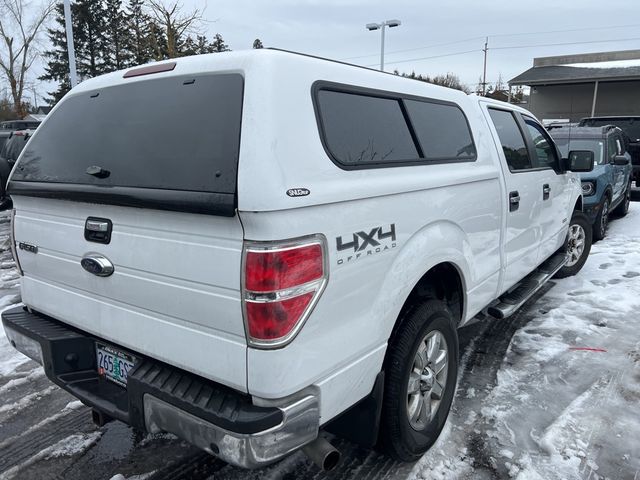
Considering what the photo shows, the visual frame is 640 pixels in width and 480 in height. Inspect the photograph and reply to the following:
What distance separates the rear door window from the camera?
1.96 m

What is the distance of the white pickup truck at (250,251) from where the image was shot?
1871mm

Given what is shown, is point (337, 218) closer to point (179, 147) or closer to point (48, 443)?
point (179, 147)

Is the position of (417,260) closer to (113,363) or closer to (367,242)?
(367,242)

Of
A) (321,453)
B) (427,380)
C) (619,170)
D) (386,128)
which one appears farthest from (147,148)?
(619,170)

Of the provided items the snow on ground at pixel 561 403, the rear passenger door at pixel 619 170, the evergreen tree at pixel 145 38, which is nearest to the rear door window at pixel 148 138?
the snow on ground at pixel 561 403

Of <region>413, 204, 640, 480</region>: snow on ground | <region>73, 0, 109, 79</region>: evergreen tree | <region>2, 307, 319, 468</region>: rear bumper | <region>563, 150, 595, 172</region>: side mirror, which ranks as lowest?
<region>413, 204, 640, 480</region>: snow on ground

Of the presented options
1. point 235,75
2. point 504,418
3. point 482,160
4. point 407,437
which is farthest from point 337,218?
point 504,418

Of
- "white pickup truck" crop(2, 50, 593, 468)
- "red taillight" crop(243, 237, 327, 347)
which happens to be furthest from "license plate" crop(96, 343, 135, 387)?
"red taillight" crop(243, 237, 327, 347)

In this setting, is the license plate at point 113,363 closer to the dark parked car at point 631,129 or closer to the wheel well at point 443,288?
the wheel well at point 443,288

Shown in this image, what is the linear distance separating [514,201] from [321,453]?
2.39 meters

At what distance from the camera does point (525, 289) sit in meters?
4.28

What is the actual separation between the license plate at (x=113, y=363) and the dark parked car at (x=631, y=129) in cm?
1390

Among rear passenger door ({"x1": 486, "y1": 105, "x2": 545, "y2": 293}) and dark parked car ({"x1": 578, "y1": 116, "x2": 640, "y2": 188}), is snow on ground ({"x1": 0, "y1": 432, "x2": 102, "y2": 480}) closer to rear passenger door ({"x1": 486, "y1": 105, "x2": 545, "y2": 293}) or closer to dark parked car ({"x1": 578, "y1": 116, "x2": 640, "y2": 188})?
rear passenger door ({"x1": 486, "y1": 105, "x2": 545, "y2": 293})

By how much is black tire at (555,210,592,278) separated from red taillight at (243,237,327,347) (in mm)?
4683
